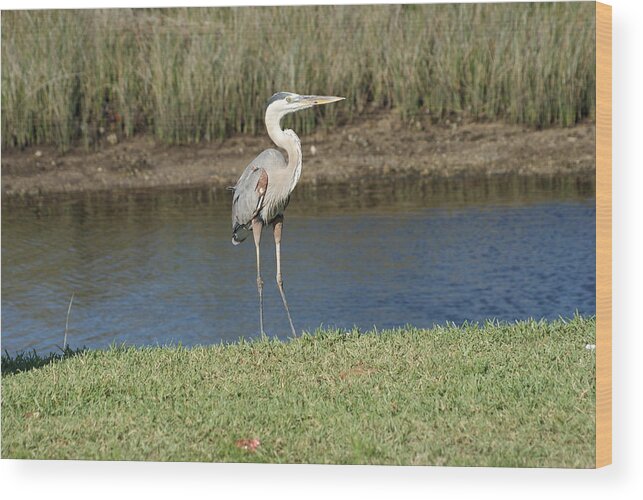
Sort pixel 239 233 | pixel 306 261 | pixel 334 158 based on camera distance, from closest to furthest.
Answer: pixel 239 233
pixel 306 261
pixel 334 158

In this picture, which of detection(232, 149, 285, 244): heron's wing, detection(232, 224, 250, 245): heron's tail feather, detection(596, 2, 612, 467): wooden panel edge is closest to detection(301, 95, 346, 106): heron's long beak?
detection(232, 149, 285, 244): heron's wing

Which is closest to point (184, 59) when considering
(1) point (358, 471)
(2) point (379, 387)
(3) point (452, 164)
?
(3) point (452, 164)

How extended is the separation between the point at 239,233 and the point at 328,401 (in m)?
2.07

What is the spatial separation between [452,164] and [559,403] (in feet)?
9.19

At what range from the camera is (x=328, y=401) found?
6.32 m

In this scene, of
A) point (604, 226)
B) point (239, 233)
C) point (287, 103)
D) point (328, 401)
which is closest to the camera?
point (604, 226)

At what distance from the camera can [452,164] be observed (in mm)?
8617

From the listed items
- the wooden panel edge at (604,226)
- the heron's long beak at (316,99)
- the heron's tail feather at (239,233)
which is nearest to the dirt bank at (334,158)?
the heron's tail feather at (239,233)

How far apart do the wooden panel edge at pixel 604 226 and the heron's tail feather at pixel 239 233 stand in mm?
2470

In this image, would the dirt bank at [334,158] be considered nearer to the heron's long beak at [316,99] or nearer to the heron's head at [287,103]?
the heron's head at [287,103]

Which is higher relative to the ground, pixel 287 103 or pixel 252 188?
pixel 287 103

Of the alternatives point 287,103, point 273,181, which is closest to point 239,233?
point 273,181

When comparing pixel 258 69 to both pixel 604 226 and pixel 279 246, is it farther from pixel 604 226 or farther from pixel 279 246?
pixel 604 226

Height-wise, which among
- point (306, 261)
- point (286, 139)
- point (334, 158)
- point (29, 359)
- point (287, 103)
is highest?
point (287, 103)
